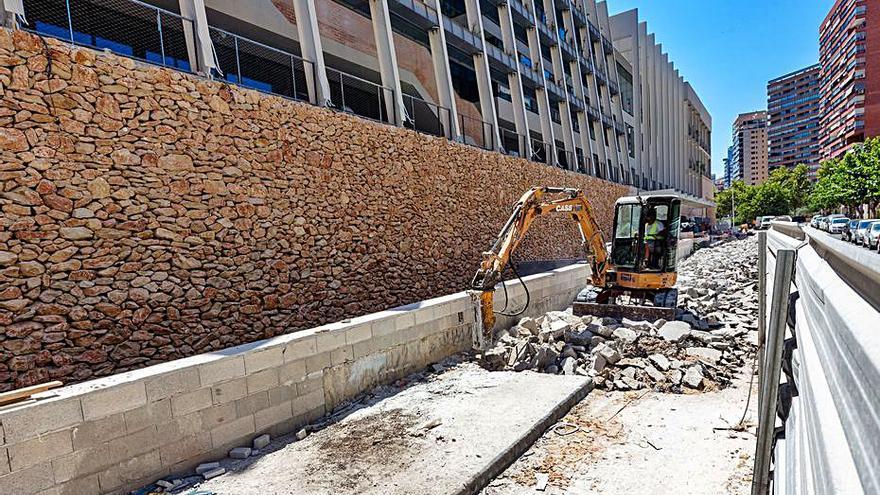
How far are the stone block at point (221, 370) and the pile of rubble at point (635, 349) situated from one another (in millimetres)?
4250

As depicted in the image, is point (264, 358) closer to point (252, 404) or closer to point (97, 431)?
point (252, 404)

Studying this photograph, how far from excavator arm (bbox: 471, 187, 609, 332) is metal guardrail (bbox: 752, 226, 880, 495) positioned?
6.11m

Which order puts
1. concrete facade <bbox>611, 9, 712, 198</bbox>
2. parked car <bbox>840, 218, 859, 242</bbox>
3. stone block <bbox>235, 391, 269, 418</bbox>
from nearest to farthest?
stone block <bbox>235, 391, 269, 418</bbox> → parked car <bbox>840, 218, 859, 242</bbox> → concrete facade <bbox>611, 9, 712, 198</bbox>

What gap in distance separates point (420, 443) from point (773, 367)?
12.9ft

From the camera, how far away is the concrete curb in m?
4.49

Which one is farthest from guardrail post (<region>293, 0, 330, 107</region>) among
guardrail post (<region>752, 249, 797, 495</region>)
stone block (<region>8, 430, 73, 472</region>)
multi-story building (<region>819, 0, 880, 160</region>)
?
multi-story building (<region>819, 0, 880, 160</region>)

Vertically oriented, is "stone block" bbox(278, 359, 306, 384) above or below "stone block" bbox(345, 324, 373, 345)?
below

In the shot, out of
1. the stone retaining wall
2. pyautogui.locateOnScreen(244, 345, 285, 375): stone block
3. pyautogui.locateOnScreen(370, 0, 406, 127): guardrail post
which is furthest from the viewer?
pyautogui.locateOnScreen(370, 0, 406, 127): guardrail post

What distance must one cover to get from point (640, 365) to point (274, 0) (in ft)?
44.9

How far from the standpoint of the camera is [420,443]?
5.22m

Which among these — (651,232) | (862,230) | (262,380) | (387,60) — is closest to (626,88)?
(862,230)

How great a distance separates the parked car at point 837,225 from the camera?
106ft

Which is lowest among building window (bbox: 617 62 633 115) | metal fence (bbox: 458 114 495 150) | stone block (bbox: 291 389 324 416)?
stone block (bbox: 291 389 324 416)

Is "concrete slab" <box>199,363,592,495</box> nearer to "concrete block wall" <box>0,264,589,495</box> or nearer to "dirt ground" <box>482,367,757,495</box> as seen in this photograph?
"dirt ground" <box>482,367,757,495</box>
